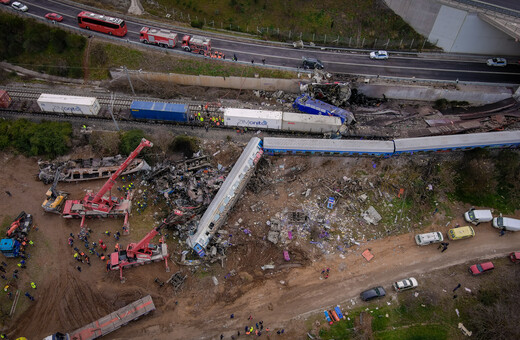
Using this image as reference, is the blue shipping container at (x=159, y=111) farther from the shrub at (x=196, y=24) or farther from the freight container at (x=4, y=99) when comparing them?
the shrub at (x=196, y=24)

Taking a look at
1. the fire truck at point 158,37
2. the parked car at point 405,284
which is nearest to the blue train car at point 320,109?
the parked car at point 405,284

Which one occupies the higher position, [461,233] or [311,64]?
[311,64]

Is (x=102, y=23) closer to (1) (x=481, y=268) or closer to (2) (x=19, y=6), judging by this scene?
(2) (x=19, y=6)

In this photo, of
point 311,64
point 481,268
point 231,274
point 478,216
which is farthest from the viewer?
point 311,64

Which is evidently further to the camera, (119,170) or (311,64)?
(311,64)

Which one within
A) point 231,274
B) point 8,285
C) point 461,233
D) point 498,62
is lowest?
point 8,285

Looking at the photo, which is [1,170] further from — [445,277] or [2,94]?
[445,277]

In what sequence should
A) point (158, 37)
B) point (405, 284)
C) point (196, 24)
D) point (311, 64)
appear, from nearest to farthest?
point (405, 284) → point (311, 64) → point (158, 37) → point (196, 24)

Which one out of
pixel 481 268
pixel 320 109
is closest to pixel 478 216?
pixel 481 268
